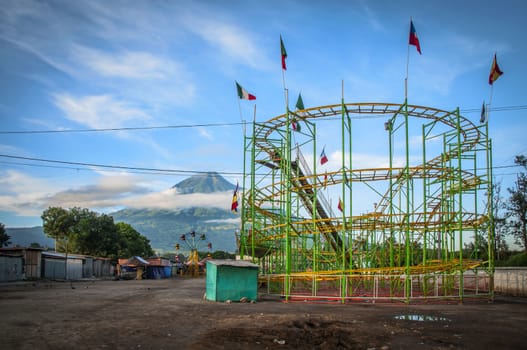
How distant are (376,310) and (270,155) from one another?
16476 mm

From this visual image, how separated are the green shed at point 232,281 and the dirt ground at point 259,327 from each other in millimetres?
3040

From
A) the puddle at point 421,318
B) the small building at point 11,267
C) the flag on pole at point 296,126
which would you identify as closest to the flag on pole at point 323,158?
the flag on pole at point 296,126

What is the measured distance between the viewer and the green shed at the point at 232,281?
23.4 meters

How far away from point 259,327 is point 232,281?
9556 mm

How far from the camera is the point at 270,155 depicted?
33.5m

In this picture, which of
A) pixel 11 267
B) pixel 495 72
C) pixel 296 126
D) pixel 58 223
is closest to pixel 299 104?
pixel 296 126

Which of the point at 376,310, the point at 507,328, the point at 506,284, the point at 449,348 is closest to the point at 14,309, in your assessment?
the point at 376,310

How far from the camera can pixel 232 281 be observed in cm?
2364

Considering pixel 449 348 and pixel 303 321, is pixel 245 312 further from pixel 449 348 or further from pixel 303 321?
pixel 449 348

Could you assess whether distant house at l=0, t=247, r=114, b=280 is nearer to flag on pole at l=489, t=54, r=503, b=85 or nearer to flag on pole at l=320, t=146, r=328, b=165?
flag on pole at l=320, t=146, r=328, b=165

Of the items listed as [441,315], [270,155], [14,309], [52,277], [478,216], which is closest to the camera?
[441,315]

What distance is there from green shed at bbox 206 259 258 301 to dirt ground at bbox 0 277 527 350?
304cm

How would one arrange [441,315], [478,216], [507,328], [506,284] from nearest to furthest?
[507,328], [441,315], [478,216], [506,284]

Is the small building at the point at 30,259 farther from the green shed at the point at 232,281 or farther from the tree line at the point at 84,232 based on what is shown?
the green shed at the point at 232,281
